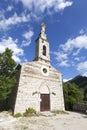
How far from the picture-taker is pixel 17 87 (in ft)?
47.1

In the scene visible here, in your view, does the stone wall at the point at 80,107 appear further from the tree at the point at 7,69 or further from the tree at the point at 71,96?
the tree at the point at 7,69

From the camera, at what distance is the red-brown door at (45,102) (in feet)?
51.4

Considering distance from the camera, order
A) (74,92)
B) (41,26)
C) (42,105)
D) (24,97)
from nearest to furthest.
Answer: (24,97)
(42,105)
(41,26)
(74,92)

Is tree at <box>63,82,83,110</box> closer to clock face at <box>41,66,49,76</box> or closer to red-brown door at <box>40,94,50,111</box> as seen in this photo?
red-brown door at <box>40,94,50,111</box>

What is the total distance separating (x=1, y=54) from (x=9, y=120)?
671 centimetres

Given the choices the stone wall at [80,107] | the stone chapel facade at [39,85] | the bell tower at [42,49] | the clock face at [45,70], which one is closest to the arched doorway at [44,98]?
the stone chapel facade at [39,85]

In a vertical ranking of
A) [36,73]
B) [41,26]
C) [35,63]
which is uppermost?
[41,26]

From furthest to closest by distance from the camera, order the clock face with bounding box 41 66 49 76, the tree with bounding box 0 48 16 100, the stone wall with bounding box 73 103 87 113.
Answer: the clock face with bounding box 41 66 49 76 < the stone wall with bounding box 73 103 87 113 < the tree with bounding box 0 48 16 100

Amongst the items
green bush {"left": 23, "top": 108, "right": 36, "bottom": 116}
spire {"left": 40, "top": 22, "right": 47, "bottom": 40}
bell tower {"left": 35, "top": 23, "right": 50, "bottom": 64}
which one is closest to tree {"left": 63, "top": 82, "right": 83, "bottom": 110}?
bell tower {"left": 35, "top": 23, "right": 50, "bottom": 64}

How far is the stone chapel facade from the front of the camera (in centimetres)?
1420

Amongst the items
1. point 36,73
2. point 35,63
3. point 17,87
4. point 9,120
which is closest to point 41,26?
point 35,63

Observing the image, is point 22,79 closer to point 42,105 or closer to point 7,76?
point 7,76

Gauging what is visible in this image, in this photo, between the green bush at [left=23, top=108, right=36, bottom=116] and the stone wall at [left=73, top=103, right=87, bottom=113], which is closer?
the green bush at [left=23, top=108, right=36, bottom=116]

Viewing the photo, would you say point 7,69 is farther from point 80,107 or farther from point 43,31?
point 80,107
